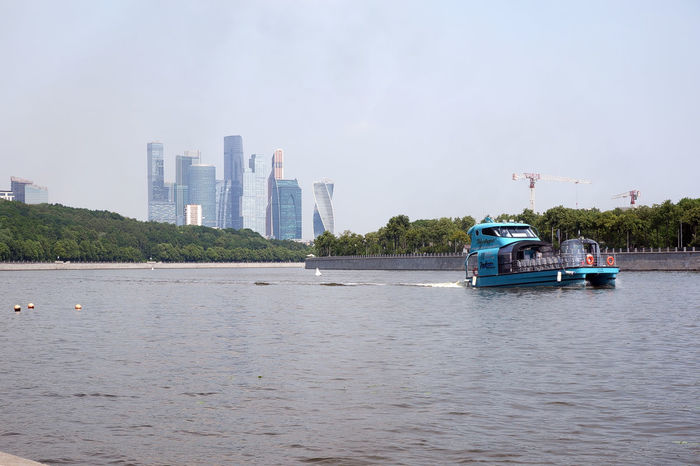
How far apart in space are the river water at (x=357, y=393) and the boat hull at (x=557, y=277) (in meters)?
33.9

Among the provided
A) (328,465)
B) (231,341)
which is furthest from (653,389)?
(231,341)

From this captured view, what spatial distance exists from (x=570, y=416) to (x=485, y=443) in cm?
382

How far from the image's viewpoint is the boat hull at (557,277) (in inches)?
3374

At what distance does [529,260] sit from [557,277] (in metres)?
3.69

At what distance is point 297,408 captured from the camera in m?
22.8

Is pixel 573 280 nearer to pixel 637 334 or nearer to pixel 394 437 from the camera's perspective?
pixel 637 334

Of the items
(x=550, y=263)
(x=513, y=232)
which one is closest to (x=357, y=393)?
(x=550, y=263)

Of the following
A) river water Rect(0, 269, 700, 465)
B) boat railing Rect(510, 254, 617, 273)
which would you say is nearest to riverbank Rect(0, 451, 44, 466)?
river water Rect(0, 269, 700, 465)

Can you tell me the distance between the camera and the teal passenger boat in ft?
284

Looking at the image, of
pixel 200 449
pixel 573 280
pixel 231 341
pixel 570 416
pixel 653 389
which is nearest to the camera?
pixel 200 449

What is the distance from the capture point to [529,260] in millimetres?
87875

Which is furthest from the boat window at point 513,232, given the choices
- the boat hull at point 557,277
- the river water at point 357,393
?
the river water at point 357,393

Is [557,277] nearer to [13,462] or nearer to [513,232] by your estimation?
[513,232]

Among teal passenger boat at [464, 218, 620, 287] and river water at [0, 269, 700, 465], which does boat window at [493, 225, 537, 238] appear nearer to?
teal passenger boat at [464, 218, 620, 287]
